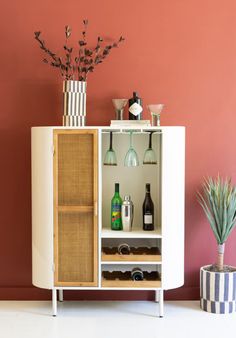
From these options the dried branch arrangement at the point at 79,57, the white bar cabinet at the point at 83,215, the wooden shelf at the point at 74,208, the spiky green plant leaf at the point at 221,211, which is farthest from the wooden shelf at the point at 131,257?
the dried branch arrangement at the point at 79,57

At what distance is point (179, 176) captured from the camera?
3.93 meters

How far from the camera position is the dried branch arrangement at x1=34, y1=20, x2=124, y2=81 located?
13.3 feet

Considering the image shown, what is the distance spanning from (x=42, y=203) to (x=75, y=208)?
8.5 inches

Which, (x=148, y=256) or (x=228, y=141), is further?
(x=228, y=141)

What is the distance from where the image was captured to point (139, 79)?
13.9 ft

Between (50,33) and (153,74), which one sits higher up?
(50,33)

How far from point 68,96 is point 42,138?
330 millimetres

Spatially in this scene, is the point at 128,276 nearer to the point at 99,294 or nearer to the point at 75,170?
the point at 99,294

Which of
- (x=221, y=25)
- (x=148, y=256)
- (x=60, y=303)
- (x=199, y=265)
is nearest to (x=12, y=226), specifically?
(x=60, y=303)

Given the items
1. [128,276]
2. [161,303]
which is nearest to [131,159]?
[128,276]

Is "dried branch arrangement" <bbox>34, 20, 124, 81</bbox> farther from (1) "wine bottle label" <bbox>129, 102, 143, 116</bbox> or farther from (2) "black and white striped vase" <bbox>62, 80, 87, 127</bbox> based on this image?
(1) "wine bottle label" <bbox>129, 102, 143, 116</bbox>

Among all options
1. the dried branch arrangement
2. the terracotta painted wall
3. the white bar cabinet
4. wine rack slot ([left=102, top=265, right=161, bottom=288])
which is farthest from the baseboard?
the dried branch arrangement

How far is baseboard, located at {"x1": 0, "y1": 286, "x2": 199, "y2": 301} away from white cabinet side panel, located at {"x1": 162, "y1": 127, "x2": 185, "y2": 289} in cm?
36

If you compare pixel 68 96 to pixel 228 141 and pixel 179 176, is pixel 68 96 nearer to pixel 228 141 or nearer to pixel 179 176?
pixel 179 176
